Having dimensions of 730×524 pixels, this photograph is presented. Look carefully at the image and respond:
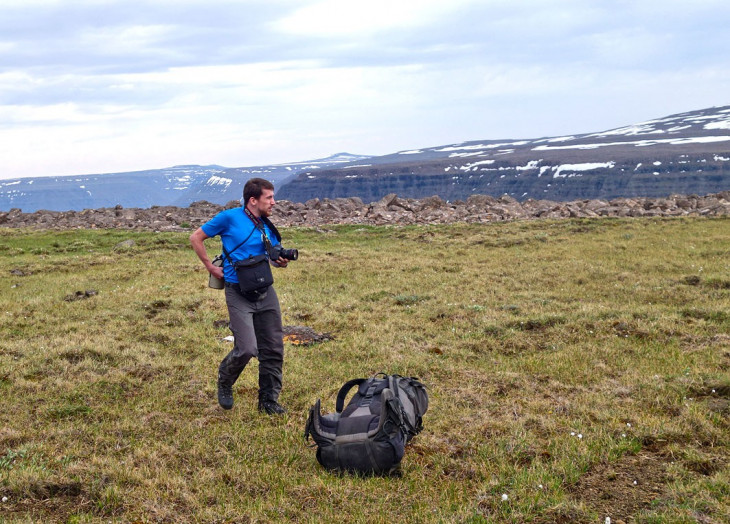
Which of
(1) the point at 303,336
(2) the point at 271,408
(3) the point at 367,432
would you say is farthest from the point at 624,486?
(1) the point at 303,336

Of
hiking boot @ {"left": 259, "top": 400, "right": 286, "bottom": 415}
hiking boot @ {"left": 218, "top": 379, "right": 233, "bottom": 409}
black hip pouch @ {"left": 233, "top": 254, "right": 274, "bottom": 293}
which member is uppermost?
black hip pouch @ {"left": 233, "top": 254, "right": 274, "bottom": 293}

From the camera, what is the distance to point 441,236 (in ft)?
97.5

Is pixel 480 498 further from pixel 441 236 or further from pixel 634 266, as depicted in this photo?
pixel 441 236

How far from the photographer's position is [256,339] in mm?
7625

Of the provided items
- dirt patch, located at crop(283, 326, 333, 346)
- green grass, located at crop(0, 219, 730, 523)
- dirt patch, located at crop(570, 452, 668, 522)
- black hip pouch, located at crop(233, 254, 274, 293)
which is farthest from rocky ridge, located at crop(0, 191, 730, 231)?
dirt patch, located at crop(570, 452, 668, 522)

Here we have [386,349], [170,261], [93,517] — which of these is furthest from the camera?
[170,261]

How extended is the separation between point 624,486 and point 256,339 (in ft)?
15.1

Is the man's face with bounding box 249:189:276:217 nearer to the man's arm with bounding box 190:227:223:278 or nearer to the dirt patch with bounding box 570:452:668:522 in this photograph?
the man's arm with bounding box 190:227:223:278

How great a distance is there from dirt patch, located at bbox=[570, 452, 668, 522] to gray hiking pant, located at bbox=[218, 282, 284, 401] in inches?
157

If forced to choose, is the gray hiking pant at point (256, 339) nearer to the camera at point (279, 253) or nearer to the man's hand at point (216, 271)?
the man's hand at point (216, 271)

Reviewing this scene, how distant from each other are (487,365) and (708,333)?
4.71m

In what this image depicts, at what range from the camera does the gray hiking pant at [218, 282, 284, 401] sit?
24.1 ft

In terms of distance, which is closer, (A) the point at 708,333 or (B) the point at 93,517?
(B) the point at 93,517

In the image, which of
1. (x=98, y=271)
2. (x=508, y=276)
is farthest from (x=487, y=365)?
(x=98, y=271)
